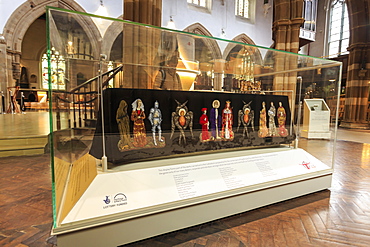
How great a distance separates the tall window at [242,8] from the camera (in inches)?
677

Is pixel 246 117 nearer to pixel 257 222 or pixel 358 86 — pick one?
pixel 257 222

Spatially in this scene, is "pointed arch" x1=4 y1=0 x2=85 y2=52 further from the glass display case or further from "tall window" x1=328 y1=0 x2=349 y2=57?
"tall window" x1=328 y1=0 x2=349 y2=57

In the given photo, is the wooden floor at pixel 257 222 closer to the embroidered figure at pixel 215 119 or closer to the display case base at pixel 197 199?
the display case base at pixel 197 199

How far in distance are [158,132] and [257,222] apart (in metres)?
1.25

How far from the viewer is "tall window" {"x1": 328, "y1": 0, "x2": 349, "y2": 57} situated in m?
15.4

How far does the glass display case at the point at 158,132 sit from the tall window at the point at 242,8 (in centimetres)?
1702

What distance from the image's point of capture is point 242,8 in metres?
17.5

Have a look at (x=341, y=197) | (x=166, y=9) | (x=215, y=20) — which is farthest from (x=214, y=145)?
(x=215, y=20)

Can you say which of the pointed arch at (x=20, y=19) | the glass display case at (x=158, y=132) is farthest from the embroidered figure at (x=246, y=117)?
the pointed arch at (x=20, y=19)

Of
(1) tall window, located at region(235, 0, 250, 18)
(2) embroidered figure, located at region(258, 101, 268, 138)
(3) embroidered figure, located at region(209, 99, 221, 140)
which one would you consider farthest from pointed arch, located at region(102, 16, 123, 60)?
(1) tall window, located at region(235, 0, 250, 18)

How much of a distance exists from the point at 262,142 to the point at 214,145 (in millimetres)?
723

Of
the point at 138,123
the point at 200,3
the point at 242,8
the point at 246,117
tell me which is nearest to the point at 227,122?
the point at 246,117

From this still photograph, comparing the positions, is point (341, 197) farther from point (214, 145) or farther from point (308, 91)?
point (214, 145)

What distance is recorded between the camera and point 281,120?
8.92 ft
